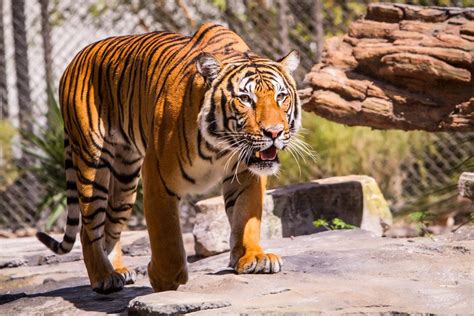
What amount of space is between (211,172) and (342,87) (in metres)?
1.84

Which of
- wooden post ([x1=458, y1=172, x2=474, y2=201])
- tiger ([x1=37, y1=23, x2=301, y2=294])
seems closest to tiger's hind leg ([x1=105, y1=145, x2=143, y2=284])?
tiger ([x1=37, y1=23, x2=301, y2=294])

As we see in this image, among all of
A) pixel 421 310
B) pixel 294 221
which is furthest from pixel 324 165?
pixel 421 310

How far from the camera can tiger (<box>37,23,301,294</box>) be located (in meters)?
4.05

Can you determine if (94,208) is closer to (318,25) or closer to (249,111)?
(249,111)

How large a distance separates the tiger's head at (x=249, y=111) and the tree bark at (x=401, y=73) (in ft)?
5.43

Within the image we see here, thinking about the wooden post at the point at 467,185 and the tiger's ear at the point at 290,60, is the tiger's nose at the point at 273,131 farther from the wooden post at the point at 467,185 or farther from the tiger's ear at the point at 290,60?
the wooden post at the point at 467,185

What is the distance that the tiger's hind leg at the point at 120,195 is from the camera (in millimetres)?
5145

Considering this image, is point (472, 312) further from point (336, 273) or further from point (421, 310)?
point (336, 273)

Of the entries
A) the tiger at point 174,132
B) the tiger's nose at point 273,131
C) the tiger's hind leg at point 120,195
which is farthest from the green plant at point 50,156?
the tiger's nose at point 273,131

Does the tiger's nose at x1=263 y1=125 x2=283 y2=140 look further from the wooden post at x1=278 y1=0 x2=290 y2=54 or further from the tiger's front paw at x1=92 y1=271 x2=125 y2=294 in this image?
the wooden post at x1=278 y1=0 x2=290 y2=54

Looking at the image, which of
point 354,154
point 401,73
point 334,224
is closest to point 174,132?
point 401,73

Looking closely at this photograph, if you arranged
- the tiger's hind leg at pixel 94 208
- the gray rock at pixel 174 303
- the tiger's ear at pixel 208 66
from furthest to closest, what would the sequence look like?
the tiger's hind leg at pixel 94 208
the tiger's ear at pixel 208 66
the gray rock at pixel 174 303

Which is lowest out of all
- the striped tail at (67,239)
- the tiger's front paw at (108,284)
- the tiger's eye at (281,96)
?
the tiger's front paw at (108,284)

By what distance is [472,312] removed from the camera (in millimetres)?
3271
